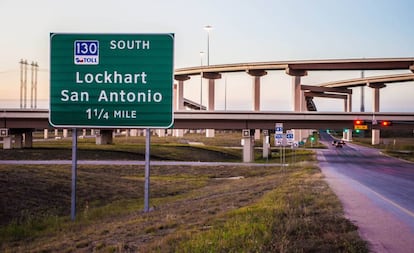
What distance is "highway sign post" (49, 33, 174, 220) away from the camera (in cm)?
1388

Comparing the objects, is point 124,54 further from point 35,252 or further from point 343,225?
point 343,225

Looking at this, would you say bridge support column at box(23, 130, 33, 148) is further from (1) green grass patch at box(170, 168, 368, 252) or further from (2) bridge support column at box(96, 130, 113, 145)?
(1) green grass patch at box(170, 168, 368, 252)

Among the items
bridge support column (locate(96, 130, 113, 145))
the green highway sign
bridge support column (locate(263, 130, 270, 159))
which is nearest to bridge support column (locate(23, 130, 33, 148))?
bridge support column (locate(96, 130, 113, 145))

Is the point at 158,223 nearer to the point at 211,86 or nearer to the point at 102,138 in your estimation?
the point at 102,138

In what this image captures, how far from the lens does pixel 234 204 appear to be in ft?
50.0

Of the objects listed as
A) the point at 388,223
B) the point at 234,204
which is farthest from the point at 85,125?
the point at 388,223

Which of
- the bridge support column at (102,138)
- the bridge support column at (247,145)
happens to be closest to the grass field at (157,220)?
the bridge support column at (247,145)

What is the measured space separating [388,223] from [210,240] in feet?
17.2

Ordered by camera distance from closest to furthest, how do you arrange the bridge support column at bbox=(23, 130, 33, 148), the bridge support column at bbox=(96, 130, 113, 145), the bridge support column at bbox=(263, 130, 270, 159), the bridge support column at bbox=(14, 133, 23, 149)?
the bridge support column at bbox=(263, 130, 270, 159), the bridge support column at bbox=(14, 133, 23, 149), the bridge support column at bbox=(23, 130, 33, 148), the bridge support column at bbox=(96, 130, 113, 145)

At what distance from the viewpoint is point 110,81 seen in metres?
14.0

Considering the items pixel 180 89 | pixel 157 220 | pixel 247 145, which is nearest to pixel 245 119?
pixel 247 145

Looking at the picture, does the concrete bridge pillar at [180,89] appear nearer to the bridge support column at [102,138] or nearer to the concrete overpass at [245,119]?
the bridge support column at [102,138]

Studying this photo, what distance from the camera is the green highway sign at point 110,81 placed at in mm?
13875

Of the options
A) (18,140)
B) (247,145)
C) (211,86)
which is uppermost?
(211,86)
